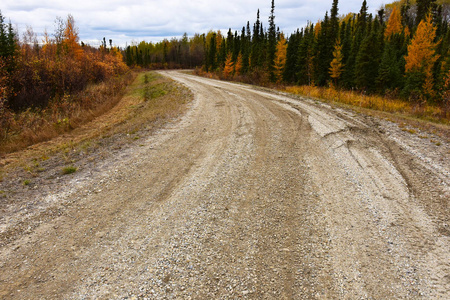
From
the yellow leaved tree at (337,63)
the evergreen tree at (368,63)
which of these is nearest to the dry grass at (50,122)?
the yellow leaved tree at (337,63)

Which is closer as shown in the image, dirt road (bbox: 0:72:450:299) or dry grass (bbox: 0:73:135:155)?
dirt road (bbox: 0:72:450:299)

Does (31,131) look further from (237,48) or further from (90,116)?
(237,48)

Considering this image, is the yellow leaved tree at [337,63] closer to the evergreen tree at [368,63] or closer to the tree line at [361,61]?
the tree line at [361,61]

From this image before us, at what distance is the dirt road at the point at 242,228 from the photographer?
9.14 ft

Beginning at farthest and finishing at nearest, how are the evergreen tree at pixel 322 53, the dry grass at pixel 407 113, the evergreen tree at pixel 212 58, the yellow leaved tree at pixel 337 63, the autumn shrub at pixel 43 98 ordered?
the evergreen tree at pixel 212 58, the evergreen tree at pixel 322 53, the yellow leaved tree at pixel 337 63, the autumn shrub at pixel 43 98, the dry grass at pixel 407 113

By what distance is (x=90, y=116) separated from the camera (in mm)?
14109

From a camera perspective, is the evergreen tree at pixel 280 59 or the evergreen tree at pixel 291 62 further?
the evergreen tree at pixel 291 62

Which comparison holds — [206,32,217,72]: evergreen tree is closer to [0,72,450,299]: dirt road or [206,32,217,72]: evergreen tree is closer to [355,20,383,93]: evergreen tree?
[355,20,383,93]: evergreen tree

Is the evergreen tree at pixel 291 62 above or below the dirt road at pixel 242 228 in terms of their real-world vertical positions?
above

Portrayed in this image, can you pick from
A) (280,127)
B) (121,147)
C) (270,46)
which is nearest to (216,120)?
(280,127)

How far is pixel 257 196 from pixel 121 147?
16.2 ft

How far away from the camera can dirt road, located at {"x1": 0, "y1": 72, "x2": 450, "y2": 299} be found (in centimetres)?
279

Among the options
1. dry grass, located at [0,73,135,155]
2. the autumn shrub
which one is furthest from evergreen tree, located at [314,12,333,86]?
dry grass, located at [0,73,135,155]

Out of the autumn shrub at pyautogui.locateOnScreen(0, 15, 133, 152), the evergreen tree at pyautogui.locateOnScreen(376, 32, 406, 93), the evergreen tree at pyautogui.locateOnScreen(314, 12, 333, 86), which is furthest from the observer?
the evergreen tree at pyautogui.locateOnScreen(314, 12, 333, 86)
